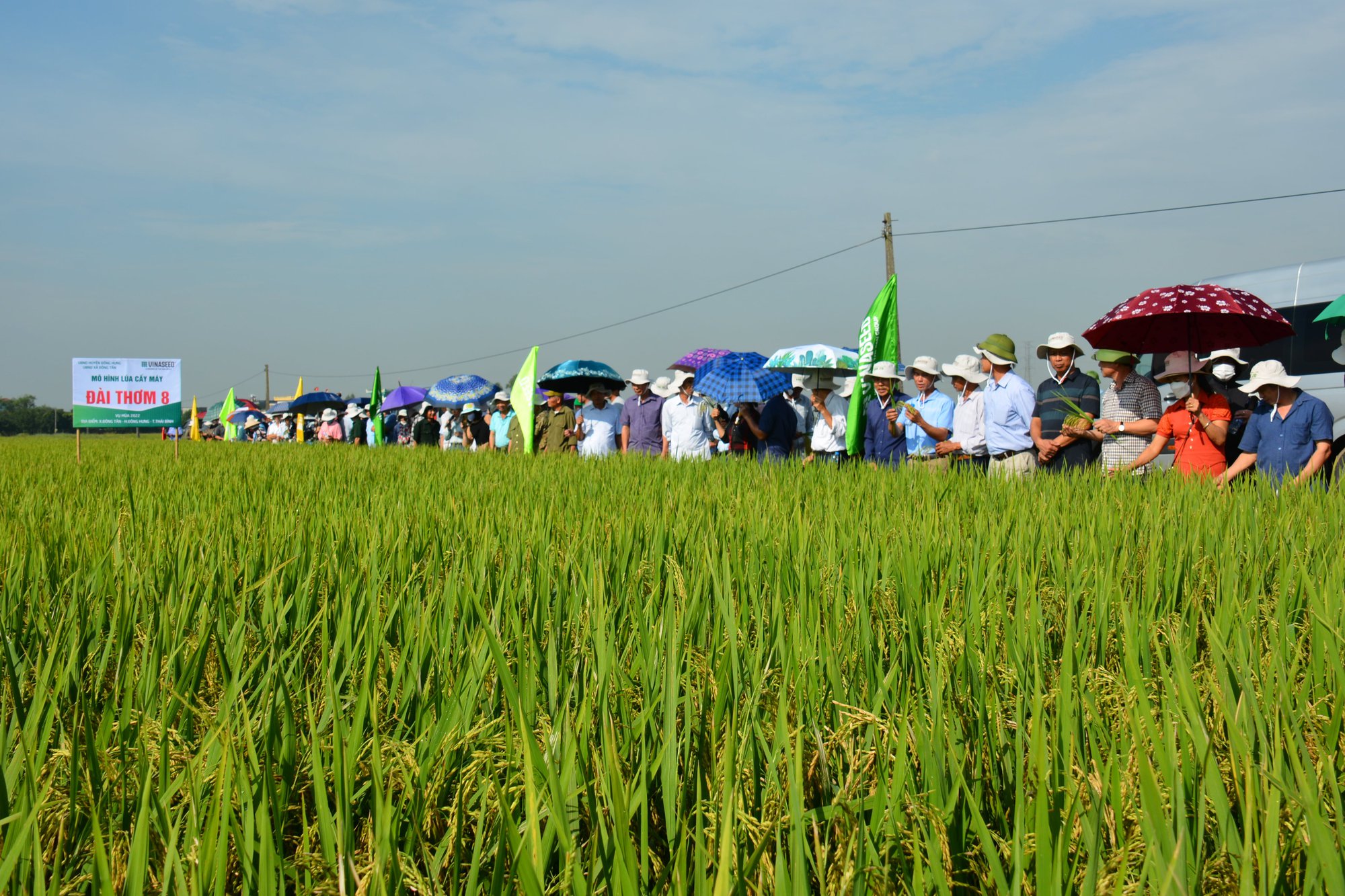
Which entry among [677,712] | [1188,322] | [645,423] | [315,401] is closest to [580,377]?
[645,423]

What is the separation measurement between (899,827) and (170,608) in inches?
64.9

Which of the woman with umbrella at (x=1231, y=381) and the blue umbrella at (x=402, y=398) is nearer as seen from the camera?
the woman with umbrella at (x=1231, y=381)

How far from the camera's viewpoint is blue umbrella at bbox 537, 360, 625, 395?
11492 mm

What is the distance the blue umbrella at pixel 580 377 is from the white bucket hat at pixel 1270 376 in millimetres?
7181

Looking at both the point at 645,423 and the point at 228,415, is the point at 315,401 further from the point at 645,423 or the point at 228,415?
the point at 645,423

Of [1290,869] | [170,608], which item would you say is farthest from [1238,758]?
[170,608]

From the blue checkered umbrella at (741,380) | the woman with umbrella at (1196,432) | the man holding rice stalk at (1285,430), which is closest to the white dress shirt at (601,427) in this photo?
the blue checkered umbrella at (741,380)

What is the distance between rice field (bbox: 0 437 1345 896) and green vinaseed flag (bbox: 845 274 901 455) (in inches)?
147

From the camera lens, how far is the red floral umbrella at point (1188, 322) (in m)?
5.36

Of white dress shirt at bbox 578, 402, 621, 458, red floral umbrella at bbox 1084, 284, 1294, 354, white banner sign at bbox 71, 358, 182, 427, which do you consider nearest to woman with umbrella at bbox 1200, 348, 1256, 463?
red floral umbrella at bbox 1084, 284, 1294, 354

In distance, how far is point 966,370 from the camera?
659 centimetres

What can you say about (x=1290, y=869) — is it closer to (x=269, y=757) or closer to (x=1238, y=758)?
(x=1238, y=758)

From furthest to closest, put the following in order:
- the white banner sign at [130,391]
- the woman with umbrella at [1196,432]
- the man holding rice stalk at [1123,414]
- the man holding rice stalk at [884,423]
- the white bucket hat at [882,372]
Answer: the white banner sign at [130,391] < the man holding rice stalk at [884,423] < the white bucket hat at [882,372] < the man holding rice stalk at [1123,414] < the woman with umbrella at [1196,432]

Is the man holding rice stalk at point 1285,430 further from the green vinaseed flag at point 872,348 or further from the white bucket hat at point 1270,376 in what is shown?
the green vinaseed flag at point 872,348
